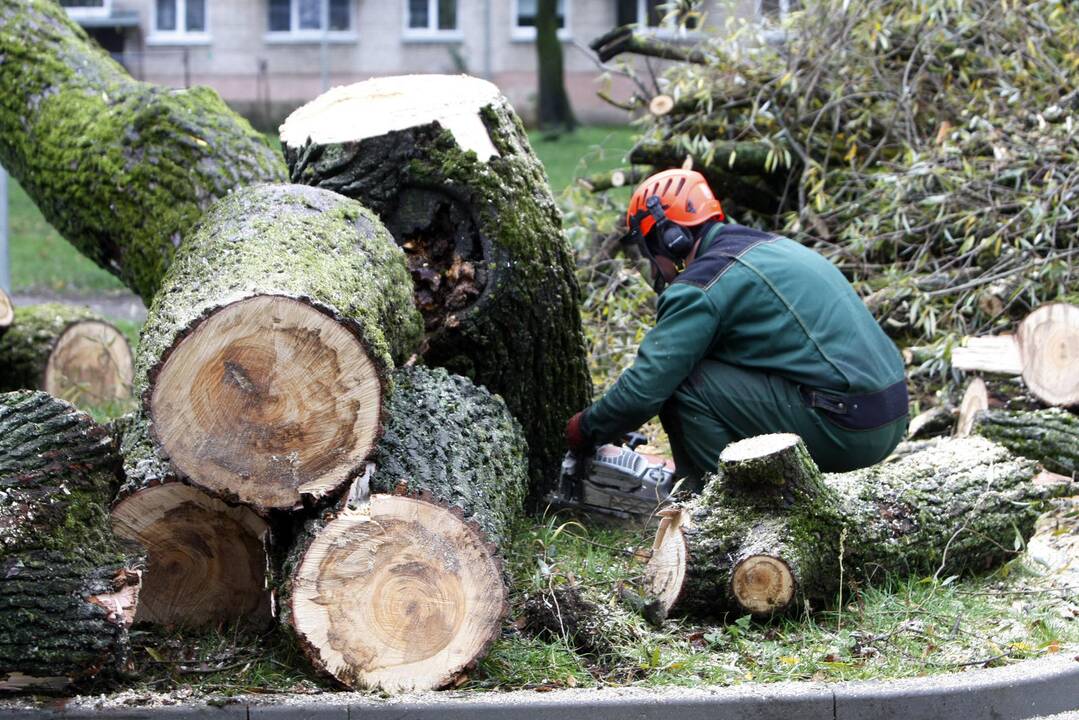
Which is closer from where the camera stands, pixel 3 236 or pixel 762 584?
pixel 762 584

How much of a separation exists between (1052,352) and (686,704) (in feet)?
12.3

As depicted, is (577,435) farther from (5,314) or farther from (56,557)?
(5,314)

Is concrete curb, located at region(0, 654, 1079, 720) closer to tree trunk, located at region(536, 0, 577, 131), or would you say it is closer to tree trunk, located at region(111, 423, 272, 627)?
tree trunk, located at region(111, 423, 272, 627)

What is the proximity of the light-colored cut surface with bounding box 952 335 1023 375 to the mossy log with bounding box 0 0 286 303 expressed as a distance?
144 inches

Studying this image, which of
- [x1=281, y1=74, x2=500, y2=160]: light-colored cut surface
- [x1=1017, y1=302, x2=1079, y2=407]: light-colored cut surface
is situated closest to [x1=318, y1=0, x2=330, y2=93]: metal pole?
[x1=1017, y1=302, x2=1079, y2=407]: light-colored cut surface

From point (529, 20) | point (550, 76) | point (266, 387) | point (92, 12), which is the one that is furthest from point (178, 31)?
point (266, 387)

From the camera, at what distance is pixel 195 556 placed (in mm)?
4039

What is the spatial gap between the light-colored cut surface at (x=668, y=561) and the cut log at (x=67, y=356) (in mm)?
4409

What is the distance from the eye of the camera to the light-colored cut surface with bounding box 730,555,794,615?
4.23 meters

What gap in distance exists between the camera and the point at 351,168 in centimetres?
514

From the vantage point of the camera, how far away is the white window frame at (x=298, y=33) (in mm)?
31203

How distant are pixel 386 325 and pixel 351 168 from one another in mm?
1034

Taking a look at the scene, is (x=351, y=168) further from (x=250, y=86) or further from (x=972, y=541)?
(x=250, y=86)

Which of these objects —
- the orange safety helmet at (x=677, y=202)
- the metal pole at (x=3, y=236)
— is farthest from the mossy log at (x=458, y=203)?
the metal pole at (x=3, y=236)
